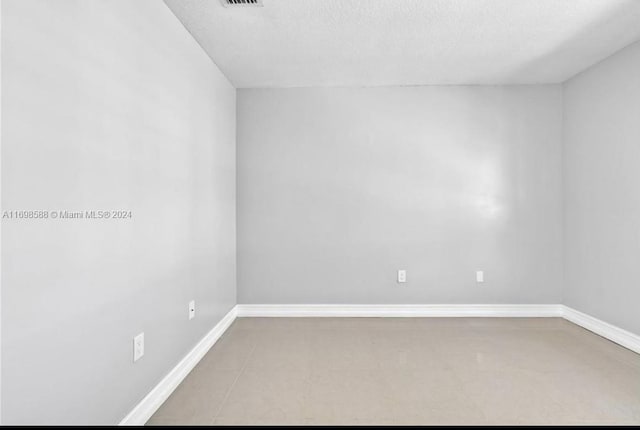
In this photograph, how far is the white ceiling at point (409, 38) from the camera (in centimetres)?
240

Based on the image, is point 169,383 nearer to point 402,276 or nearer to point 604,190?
point 402,276

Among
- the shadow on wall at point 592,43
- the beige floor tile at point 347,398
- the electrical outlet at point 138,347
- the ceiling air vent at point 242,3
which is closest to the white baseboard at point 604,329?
the beige floor tile at point 347,398

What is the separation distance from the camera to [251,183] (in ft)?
13.0

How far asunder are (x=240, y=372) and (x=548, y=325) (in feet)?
9.56

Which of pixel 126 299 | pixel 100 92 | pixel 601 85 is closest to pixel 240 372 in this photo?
pixel 126 299

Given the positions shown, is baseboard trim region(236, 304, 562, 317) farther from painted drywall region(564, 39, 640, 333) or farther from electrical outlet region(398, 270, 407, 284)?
Answer: painted drywall region(564, 39, 640, 333)

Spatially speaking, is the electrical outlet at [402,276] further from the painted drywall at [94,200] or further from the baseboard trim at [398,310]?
the painted drywall at [94,200]

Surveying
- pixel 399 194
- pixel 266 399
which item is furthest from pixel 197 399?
pixel 399 194

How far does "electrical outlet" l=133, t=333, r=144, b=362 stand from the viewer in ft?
6.30

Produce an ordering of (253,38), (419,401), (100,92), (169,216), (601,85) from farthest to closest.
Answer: (601,85) → (253,38) → (169,216) → (419,401) → (100,92)

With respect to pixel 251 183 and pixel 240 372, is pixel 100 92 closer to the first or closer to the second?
pixel 240 372

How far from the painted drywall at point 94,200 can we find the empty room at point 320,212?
11 millimetres

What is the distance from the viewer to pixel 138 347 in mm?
1955

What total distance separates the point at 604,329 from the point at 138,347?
3654mm
